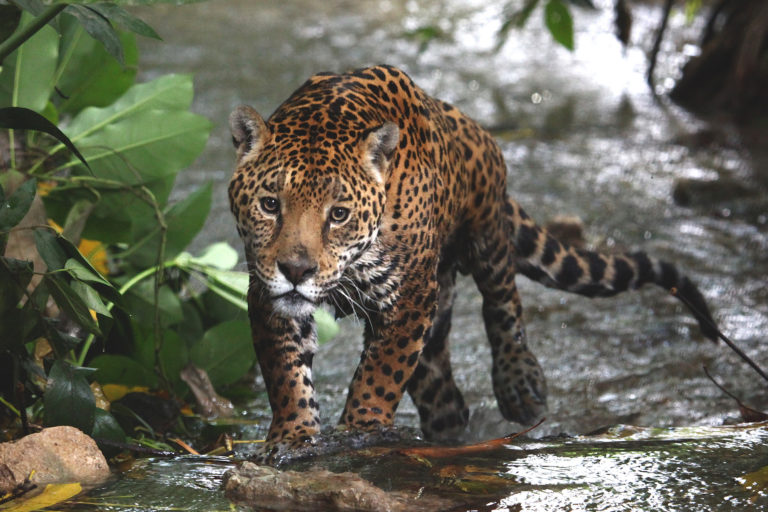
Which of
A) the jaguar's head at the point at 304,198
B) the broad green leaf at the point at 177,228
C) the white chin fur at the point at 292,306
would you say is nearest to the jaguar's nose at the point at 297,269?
the jaguar's head at the point at 304,198

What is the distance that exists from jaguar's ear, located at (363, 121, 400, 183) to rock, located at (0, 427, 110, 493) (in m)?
1.58

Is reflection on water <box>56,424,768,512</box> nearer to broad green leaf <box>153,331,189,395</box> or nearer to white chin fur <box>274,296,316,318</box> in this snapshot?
white chin fur <box>274,296,316,318</box>

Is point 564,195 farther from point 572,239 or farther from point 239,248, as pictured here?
point 239,248

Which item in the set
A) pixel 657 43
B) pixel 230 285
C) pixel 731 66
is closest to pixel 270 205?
pixel 230 285

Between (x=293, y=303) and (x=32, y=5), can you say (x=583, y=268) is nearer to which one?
(x=293, y=303)

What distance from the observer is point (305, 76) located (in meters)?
13.3

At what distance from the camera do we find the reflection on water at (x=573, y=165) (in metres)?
6.57

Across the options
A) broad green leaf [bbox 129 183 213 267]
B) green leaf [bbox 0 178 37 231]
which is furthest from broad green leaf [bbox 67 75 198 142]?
green leaf [bbox 0 178 37 231]

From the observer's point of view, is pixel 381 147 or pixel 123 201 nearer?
pixel 381 147

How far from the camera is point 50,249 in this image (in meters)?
3.96

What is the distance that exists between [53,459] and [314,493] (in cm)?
100

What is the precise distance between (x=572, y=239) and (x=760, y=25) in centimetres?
452

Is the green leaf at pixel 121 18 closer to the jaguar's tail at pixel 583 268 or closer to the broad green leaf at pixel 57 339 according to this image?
the broad green leaf at pixel 57 339

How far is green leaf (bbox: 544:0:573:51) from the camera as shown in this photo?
5184 mm
